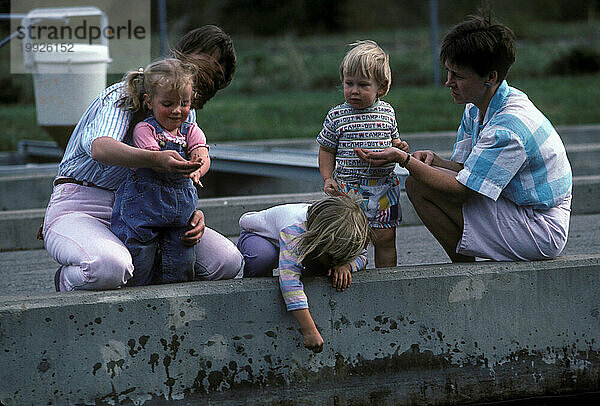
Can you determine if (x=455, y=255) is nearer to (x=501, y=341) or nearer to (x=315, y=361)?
(x=501, y=341)

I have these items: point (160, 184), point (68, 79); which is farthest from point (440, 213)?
point (68, 79)

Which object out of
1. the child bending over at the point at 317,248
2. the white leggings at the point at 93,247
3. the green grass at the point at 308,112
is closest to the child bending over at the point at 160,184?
the white leggings at the point at 93,247

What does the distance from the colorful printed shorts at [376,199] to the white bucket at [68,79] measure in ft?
15.2

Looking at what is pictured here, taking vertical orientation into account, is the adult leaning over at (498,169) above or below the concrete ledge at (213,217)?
above

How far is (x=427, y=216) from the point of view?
12.6 feet

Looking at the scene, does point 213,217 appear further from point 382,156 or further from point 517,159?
point 517,159

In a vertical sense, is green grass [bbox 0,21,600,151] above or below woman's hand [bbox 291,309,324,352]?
below

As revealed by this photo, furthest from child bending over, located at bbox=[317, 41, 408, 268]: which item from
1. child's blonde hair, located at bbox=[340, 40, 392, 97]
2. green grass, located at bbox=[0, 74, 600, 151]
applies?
green grass, located at bbox=[0, 74, 600, 151]

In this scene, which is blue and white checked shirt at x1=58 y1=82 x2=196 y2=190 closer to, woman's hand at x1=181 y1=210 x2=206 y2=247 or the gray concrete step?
woman's hand at x1=181 y1=210 x2=206 y2=247

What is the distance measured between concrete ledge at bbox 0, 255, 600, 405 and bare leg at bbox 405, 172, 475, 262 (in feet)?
0.86

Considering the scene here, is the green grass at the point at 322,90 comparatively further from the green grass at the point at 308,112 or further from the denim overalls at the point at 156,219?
the denim overalls at the point at 156,219

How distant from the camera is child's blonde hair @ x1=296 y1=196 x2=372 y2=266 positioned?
3.26 m

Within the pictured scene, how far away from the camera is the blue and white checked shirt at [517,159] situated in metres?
3.49

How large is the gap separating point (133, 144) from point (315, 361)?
118 cm
